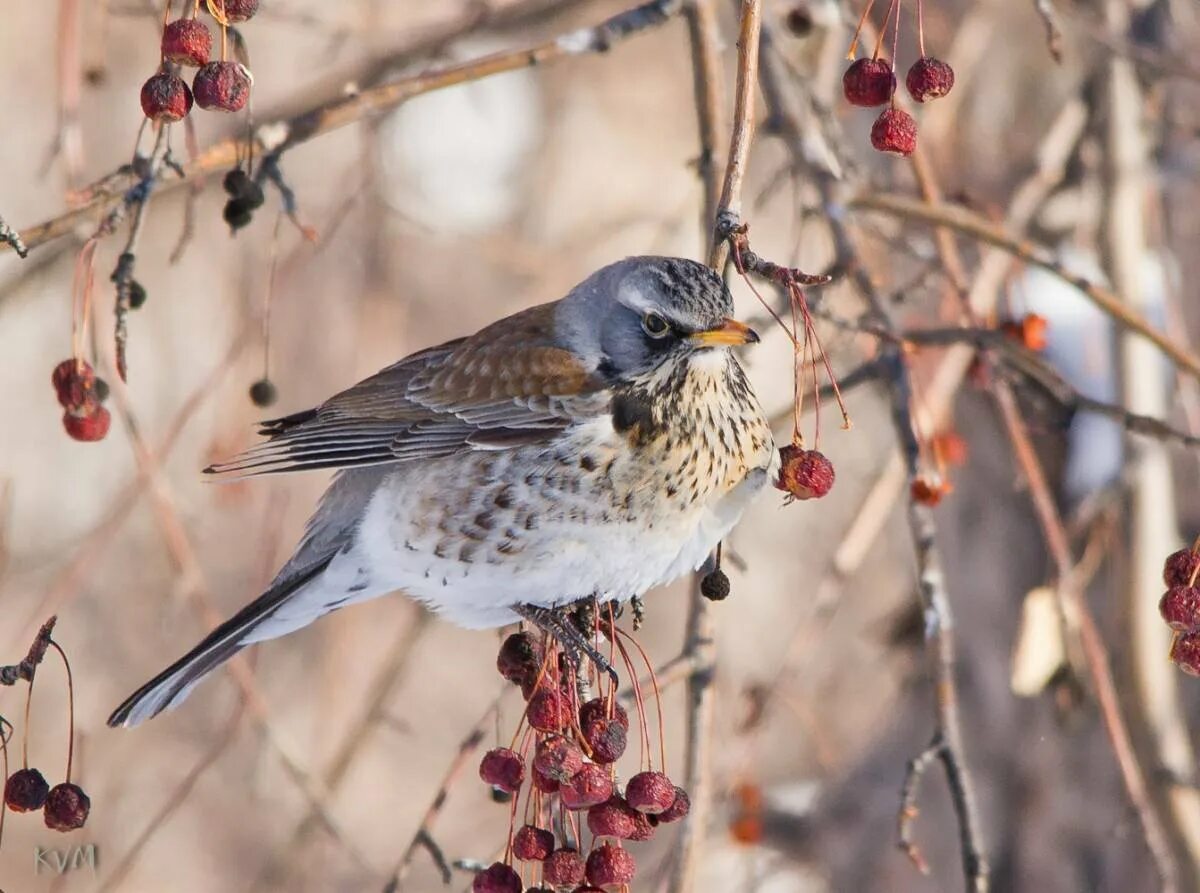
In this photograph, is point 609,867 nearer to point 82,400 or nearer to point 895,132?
point 895,132

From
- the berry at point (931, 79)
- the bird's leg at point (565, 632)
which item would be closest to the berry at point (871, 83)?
the berry at point (931, 79)

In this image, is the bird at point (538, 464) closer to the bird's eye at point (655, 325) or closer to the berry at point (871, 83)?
the bird's eye at point (655, 325)

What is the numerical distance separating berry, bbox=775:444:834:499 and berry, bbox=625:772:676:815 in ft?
1.53

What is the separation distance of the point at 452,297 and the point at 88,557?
431cm

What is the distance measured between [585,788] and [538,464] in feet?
2.31

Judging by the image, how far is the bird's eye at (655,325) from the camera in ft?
7.61

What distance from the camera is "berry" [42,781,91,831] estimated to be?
78.6 inches

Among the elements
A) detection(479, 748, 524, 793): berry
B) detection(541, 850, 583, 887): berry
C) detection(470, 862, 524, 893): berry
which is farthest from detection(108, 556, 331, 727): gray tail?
detection(541, 850, 583, 887): berry

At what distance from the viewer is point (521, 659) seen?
7.47ft

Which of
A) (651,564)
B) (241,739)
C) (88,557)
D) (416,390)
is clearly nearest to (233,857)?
(241,739)

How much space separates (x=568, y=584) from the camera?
93.5 inches

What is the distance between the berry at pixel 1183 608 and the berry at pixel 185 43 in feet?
5.18

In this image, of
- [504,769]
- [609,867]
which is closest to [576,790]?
[609,867]

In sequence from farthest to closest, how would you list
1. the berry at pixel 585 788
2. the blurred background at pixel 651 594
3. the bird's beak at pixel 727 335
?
the blurred background at pixel 651 594 < the bird's beak at pixel 727 335 < the berry at pixel 585 788
